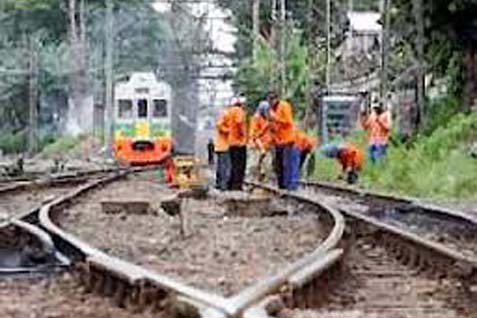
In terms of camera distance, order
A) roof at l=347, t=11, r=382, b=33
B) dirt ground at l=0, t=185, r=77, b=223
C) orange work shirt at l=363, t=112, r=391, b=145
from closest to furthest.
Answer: dirt ground at l=0, t=185, r=77, b=223 → orange work shirt at l=363, t=112, r=391, b=145 → roof at l=347, t=11, r=382, b=33

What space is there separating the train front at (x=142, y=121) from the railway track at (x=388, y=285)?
29240 millimetres

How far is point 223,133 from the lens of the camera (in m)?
20.0

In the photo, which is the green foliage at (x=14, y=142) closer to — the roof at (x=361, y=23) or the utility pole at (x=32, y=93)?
the utility pole at (x=32, y=93)

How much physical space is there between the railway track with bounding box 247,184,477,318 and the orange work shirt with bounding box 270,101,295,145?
7399 mm

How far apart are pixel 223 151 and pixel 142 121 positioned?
21.6 meters

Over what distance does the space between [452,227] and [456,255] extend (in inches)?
158

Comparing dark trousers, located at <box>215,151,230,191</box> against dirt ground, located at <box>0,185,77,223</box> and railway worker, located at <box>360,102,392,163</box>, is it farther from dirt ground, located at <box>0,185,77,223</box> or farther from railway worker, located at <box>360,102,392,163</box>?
railway worker, located at <box>360,102,392,163</box>

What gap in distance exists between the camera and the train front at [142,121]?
4028 centimetres

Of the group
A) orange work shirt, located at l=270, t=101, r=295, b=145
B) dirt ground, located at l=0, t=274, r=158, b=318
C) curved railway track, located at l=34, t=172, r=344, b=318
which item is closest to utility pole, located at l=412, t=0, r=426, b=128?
orange work shirt, located at l=270, t=101, r=295, b=145

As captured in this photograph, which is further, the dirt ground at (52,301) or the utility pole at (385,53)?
the utility pole at (385,53)

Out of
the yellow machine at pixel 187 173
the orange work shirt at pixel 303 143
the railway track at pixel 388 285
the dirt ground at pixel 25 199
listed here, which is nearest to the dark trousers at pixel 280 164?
the orange work shirt at pixel 303 143

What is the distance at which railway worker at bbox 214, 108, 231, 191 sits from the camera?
65.2 feet

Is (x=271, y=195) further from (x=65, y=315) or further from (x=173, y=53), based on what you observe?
(x=173, y=53)

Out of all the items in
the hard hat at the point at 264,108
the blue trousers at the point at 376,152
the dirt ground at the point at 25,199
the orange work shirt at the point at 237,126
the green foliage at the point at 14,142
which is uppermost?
the hard hat at the point at 264,108
